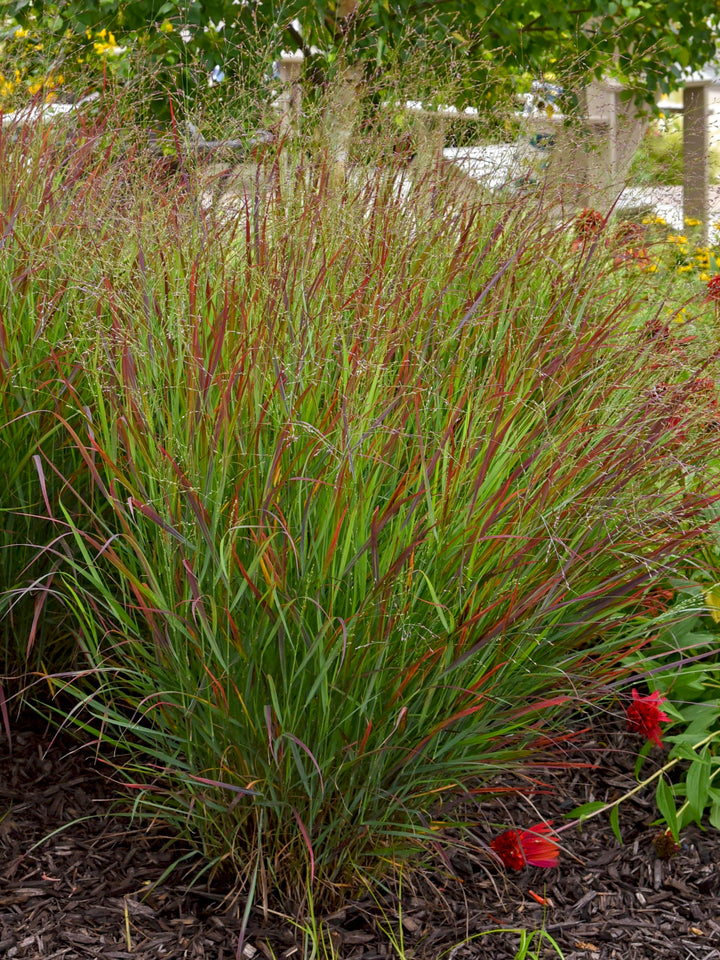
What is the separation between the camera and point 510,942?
5.58 feet

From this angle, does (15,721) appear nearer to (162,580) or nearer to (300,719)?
(162,580)

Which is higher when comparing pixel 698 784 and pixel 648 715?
pixel 648 715

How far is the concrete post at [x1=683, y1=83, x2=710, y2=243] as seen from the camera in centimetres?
297

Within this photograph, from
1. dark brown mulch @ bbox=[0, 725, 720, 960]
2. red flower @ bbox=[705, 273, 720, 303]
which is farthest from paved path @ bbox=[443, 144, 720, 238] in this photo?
dark brown mulch @ bbox=[0, 725, 720, 960]

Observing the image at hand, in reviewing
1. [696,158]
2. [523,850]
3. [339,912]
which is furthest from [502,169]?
[339,912]

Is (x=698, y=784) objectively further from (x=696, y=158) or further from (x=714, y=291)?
(x=696, y=158)

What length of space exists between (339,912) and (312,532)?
0.69m

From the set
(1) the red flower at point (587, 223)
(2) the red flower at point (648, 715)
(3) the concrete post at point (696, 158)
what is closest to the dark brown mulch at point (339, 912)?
(2) the red flower at point (648, 715)

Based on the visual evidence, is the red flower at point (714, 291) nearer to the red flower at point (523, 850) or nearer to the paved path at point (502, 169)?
the paved path at point (502, 169)

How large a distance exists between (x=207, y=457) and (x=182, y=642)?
0.32 m

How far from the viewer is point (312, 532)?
1553 millimetres

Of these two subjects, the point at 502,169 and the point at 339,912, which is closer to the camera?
the point at 339,912

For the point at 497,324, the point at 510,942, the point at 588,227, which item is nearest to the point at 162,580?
the point at 510,942

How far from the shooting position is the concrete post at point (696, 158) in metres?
2.97
